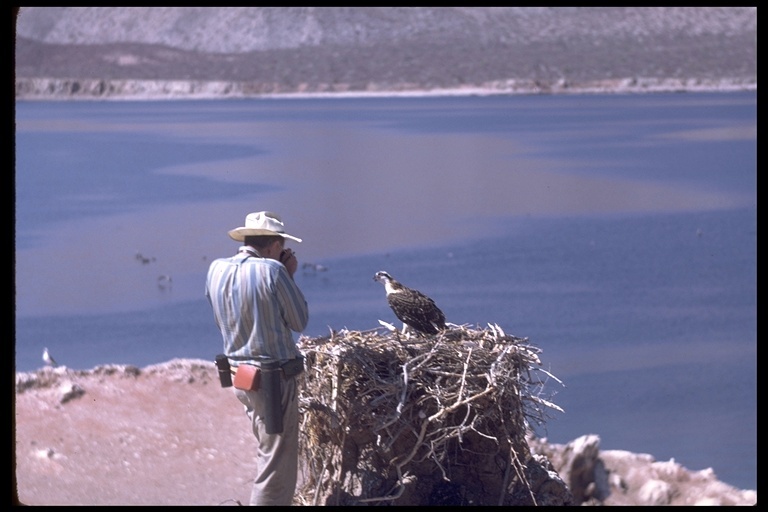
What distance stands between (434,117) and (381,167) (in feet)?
95.4

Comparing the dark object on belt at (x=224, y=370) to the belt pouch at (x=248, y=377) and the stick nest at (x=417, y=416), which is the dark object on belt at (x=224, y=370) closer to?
the belt pouch at (x=248, y=377)

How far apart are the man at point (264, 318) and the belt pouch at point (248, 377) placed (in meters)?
0.06

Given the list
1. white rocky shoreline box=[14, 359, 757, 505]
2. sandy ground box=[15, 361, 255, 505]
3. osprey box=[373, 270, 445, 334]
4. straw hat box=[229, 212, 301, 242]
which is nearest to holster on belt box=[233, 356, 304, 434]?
straw hat box=[229, 212, 301, 242]

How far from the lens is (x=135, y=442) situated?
28.3 feet

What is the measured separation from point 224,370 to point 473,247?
1994 cm

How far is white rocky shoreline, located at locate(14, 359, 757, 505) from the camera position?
8.33 meters

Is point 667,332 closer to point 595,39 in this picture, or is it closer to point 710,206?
point 710,206

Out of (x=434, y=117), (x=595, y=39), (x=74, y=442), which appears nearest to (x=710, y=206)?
(x=74, y=442)

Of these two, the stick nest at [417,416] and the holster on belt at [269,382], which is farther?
the stick nest at [417,416]

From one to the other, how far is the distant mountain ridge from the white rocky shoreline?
63.6 meters

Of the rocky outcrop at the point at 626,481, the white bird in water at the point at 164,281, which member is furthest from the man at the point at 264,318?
the white bird in water at the point at 164,281

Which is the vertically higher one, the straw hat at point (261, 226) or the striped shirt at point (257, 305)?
the straw hat at point (261, 226)

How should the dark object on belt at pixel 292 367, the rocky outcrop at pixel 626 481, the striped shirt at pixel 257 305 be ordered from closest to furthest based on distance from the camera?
the striped shirt at pixel 257 305
the dark object on belt at pixel 292 367
the rocky outcrop at pixel 626 481

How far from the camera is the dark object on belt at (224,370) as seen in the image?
5547 millimetres
